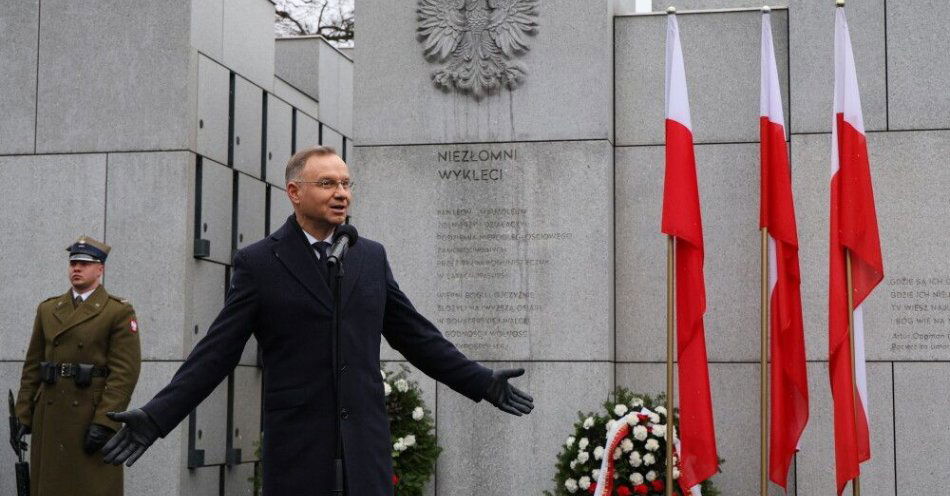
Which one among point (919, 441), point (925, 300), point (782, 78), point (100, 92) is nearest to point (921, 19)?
point (782, 78)

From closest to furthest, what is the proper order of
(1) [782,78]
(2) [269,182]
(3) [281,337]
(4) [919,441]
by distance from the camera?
(3) [281,337], (4) [919,441], (1) [782,78], (2) [269,182]

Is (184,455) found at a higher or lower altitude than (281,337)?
lower

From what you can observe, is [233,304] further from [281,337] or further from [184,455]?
[184,455]

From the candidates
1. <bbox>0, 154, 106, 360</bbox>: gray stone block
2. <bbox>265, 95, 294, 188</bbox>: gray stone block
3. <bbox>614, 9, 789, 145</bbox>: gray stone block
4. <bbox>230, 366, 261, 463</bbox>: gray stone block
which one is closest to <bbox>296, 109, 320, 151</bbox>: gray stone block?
<bbox>265, 95, 294, 188</bbox>: gray stone block

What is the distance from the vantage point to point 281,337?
4.65m

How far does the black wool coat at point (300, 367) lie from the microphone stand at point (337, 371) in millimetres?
23

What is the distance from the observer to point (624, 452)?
347 inches

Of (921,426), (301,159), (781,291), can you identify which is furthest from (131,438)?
(921,426)

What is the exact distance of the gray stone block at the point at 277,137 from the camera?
12.5 meters

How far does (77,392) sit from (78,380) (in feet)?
0.26

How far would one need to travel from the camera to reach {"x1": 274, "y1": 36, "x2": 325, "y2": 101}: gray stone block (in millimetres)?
14945

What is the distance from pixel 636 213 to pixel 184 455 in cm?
393

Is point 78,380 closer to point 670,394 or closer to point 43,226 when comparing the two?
point 43,226

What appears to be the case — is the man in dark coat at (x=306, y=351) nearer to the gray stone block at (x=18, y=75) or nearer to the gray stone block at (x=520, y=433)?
the gray stone block at (x=520, y=433)
